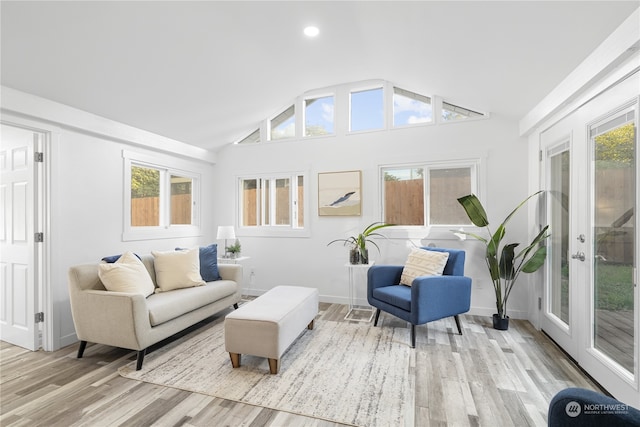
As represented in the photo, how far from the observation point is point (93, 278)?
2.74 meters

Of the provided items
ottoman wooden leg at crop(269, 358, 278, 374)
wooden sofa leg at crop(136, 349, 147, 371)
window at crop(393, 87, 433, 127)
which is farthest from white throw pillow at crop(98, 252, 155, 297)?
window at crop(393, 87, 433, 127)

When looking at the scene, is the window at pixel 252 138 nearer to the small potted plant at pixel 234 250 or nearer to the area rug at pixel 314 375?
the small potted plant at pixel 234 250

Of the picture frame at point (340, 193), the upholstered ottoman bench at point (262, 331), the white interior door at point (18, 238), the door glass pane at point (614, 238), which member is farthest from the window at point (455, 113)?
the white interior door at point (18, 238)

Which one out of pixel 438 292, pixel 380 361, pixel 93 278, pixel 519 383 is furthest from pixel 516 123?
pixel 93 278

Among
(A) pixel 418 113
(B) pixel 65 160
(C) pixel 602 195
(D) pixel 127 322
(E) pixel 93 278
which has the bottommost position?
(D) pixel 127 322

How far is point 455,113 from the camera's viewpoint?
3932mm

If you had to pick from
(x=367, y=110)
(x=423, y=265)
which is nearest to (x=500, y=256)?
(x=423, y=265)

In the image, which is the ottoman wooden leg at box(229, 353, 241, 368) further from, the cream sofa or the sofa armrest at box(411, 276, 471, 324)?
the sofa armrest at box(411, 276, 471, 324)

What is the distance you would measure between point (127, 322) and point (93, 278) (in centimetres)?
63

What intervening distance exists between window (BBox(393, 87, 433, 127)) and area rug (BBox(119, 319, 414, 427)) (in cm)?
273

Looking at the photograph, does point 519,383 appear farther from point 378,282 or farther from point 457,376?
point 378,282

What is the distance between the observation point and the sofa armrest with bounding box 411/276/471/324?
9.41ft

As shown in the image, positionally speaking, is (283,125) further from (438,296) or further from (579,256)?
(579,256)

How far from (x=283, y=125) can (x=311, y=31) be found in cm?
205
